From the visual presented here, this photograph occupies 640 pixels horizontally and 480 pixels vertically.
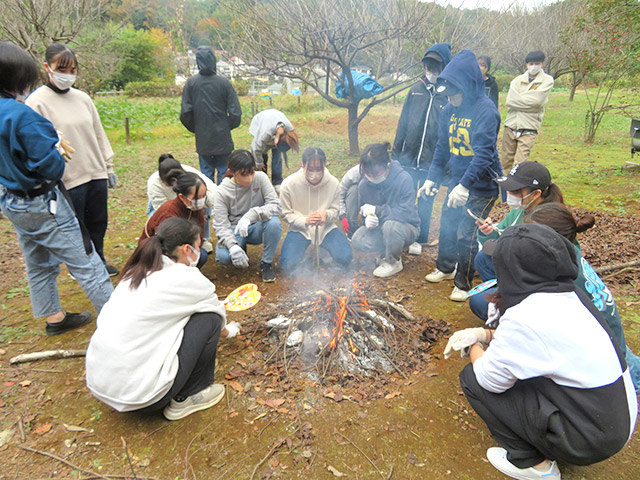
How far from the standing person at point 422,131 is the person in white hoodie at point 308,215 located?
1088mm

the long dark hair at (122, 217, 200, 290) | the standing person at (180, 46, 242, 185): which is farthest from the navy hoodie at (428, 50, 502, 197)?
the standing person at (180, 46, 242, 185)

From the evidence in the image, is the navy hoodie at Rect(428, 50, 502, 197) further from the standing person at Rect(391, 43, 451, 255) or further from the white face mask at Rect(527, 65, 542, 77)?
the white face mask at Rect(527, 65, 542, 77)

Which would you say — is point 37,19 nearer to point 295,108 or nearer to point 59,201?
point 59,201

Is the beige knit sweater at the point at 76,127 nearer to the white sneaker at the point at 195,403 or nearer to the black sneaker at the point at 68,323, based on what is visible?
the black sneaker at the point at 68,323

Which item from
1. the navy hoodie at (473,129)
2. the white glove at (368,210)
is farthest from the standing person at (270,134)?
the navy hoodie at (473,129)

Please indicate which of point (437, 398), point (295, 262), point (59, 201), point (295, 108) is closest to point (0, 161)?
point (59, 201)

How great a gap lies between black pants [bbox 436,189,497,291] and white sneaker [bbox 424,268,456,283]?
111mm

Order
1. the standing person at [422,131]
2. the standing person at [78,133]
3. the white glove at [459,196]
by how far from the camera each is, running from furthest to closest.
→ the standing person at [422,131] → the white glove at [459,196] → the standing person at [78,133]

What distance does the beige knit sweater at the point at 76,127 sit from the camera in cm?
321

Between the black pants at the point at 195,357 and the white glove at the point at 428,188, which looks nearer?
the black pants at the point at 195,357

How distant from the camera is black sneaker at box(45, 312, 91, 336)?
10.5 feet

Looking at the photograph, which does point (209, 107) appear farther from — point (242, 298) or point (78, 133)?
point (242, 298)

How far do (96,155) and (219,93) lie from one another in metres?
2.26

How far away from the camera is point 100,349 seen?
2033 millimetres
